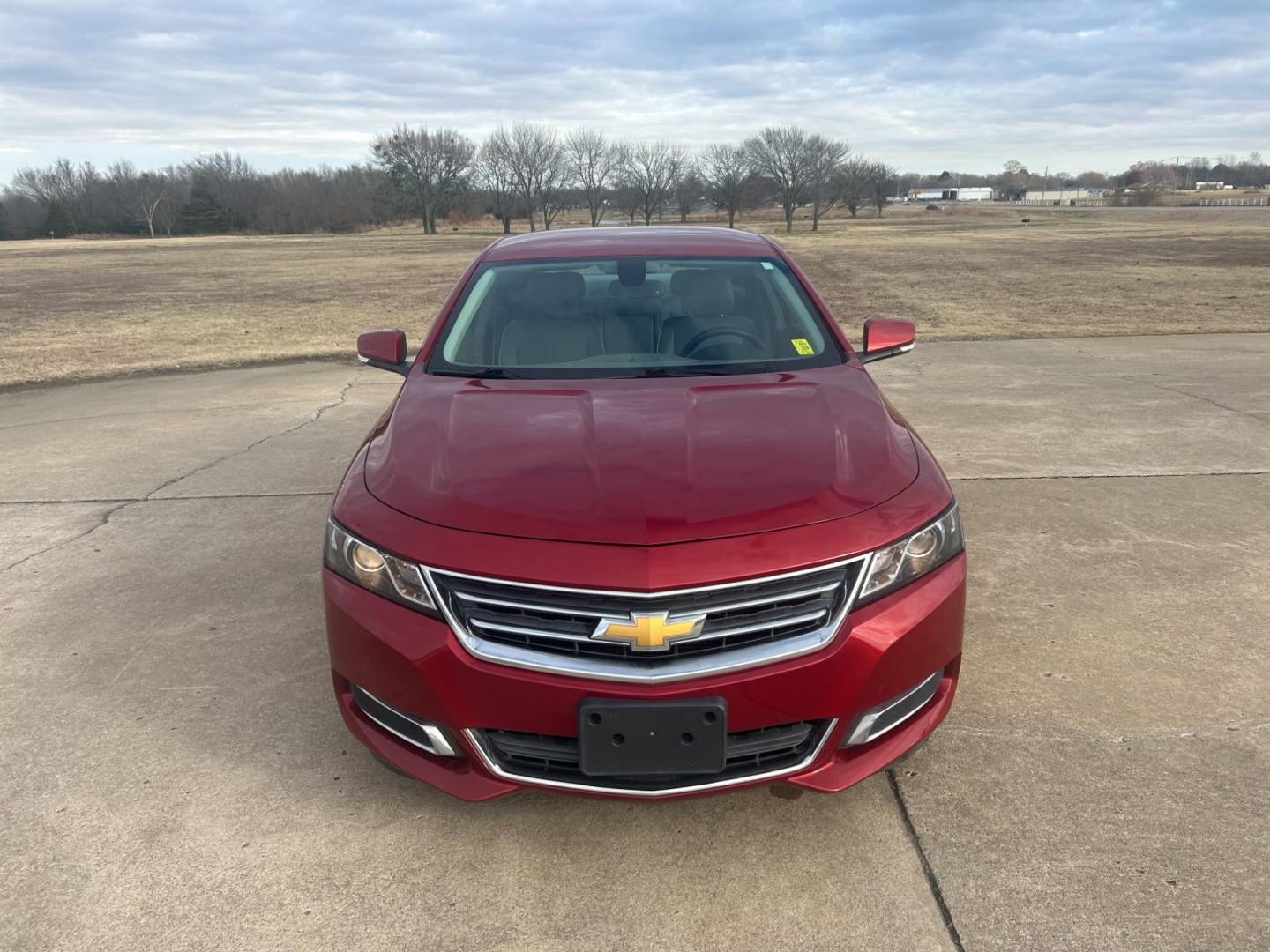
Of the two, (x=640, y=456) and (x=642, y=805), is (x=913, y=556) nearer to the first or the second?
(x=640, y=456)

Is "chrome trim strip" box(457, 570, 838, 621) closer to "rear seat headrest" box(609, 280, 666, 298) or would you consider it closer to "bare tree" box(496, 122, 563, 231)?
"rear seat headrest" box(609, 280, 666, 298)

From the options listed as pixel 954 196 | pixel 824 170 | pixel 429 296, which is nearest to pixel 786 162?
pixel 824 170

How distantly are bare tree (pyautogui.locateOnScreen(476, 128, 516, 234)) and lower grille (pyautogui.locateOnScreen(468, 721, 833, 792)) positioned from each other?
3036 inches

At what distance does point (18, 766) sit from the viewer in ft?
9.39

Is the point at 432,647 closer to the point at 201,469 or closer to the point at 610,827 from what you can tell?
the point at 610,827

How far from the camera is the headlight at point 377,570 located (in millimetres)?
2262

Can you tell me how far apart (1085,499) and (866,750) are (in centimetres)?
348

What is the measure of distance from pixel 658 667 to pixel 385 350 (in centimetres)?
229

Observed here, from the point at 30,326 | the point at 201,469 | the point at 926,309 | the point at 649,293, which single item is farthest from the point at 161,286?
the point at 649,293

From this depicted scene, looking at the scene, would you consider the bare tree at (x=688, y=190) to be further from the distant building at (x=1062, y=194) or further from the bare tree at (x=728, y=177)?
the distant building at (x=1062, y=194)

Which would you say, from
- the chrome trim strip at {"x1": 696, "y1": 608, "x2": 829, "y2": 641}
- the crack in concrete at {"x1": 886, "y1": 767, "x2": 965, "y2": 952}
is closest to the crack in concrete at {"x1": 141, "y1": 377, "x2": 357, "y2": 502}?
the chrome trim strip at {"x1": 696, "y1": 608, "x2": 829, "y2": 641}

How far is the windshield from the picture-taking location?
341 cm

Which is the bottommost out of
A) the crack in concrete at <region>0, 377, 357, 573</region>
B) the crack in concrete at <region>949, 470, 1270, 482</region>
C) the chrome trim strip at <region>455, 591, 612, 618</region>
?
the crack in concrete at <region>0, 377, 357, 573</region>

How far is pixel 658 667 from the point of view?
2.11 metres
